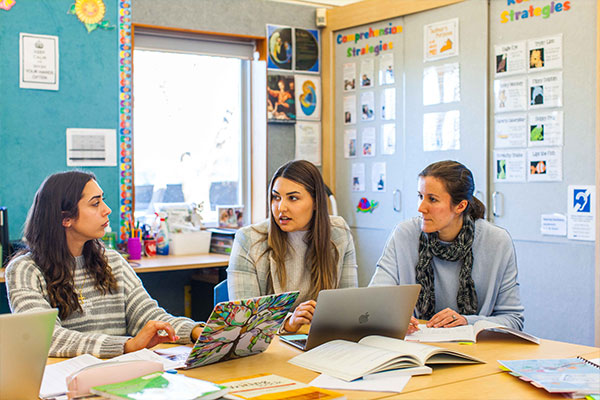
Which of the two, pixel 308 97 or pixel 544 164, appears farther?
pixel 308 97

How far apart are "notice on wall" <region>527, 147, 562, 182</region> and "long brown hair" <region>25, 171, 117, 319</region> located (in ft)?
7.39

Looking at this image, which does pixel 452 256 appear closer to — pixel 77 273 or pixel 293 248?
pixel 293 248

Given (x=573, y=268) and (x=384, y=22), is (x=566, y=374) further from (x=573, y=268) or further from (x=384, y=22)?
(x=384, y=22)

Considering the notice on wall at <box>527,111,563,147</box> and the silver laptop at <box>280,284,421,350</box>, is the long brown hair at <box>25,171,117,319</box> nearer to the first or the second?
the silver laptop at <box>280,284,421,350</box>

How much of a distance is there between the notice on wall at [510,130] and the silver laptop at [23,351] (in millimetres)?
2842

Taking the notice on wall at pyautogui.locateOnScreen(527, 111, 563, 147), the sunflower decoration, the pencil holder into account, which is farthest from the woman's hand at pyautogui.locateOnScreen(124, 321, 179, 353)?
the sunflower decoration

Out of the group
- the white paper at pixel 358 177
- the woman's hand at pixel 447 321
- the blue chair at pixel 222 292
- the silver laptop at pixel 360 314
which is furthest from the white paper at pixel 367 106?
the silver laptop at pixel 360 314

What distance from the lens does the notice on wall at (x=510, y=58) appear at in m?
3.70

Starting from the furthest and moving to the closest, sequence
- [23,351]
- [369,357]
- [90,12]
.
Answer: [90,12] → [369,357] → [23,351]

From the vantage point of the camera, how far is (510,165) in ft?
12.3

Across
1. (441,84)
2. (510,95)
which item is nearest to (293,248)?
(510,95)

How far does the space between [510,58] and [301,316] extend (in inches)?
88.4

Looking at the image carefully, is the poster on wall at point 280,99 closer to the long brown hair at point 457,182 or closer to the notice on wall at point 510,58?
the notice on wall at point 510,58

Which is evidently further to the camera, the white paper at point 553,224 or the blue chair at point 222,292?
the white paper at point 553,224
